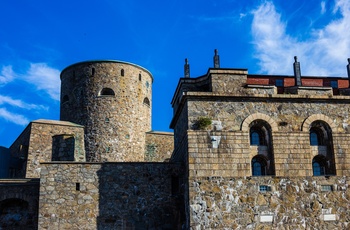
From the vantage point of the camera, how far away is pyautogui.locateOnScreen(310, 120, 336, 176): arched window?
22.7m

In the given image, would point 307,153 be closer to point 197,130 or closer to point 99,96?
point 197,130

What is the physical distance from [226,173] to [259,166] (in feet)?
6.34

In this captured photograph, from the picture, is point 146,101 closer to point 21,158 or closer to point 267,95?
point 21,158

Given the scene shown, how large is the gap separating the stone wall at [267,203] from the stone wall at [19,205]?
8117mm

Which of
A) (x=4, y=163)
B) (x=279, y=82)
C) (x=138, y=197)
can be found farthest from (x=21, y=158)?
(x=279, y=82)

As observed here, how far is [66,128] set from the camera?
1226 inches

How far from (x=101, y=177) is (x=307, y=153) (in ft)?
31.0

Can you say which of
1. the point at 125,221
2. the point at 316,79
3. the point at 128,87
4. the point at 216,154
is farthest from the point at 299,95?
the point at 128,87

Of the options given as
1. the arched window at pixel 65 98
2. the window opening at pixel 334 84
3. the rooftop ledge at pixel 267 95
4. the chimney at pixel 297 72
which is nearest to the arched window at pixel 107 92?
the arched window at pixel 65 98

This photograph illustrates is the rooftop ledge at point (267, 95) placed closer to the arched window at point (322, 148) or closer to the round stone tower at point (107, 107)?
the arched window at point (322, 148)

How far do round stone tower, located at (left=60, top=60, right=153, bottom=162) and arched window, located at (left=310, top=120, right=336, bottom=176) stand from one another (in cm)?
1337

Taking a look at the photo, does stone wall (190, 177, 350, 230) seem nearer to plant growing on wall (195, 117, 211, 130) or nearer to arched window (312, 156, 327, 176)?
arched window (312, 156, 327, 176)

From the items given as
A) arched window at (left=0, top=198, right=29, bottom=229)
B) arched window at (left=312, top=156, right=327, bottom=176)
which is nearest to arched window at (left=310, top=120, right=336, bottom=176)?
arched window at (left=312, top=156, right=327, bottom=176)

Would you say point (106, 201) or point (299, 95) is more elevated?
point (299, 95)
